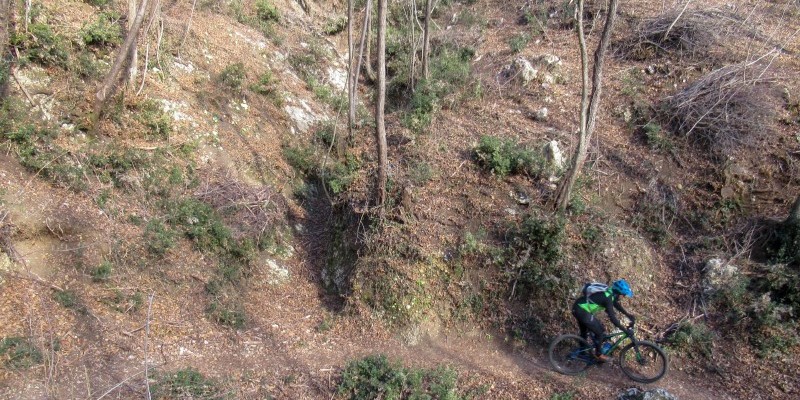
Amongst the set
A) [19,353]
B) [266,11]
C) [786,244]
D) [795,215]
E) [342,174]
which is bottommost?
[19,353]

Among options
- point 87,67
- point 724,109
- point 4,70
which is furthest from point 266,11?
point 724,109

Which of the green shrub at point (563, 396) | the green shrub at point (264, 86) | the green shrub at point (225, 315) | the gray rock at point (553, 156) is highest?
the gray rock at point (553, 156)

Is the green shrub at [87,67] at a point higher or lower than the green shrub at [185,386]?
higher

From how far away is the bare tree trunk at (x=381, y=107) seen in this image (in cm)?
814

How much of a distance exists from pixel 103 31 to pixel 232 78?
3015 mm

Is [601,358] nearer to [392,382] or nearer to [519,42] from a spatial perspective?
[392,382]

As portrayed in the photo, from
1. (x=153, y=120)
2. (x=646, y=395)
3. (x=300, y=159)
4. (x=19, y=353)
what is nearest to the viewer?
(x=19, y=353)

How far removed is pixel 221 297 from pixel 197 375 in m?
2.05

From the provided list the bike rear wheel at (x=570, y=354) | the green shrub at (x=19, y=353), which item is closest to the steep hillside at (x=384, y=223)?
the green shrub at (x=19, y=353)

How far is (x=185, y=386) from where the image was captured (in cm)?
637

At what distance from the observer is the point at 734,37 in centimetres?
1203

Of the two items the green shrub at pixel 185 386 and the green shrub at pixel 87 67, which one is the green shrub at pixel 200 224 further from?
the green shrub at pixel 87 67

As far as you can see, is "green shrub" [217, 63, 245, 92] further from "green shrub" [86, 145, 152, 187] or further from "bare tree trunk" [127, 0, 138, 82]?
"green shrub" [86, 145, 152, 187]

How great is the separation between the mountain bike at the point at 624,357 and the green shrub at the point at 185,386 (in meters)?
5.41
